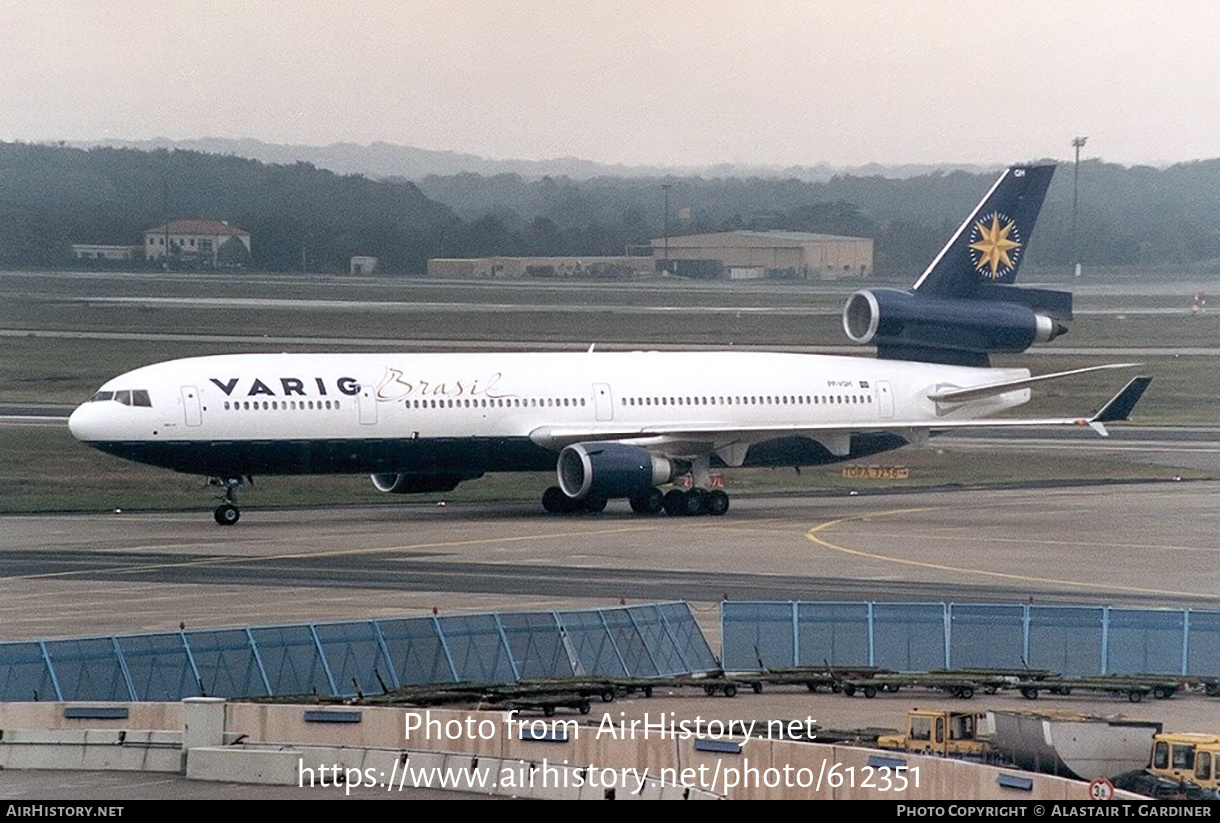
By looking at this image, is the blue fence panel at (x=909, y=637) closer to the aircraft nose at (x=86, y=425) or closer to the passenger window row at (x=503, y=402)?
the passenger window row at (x=503, y=402)

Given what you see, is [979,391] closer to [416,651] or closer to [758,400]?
[758,400]

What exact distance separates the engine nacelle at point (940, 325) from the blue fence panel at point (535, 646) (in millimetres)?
32624

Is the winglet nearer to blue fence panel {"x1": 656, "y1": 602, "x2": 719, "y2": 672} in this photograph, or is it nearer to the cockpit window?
blue fence panel {"x1": 656, "y1": 602, "x2": 719, "y2": 672}

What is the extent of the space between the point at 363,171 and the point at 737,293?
2899cm

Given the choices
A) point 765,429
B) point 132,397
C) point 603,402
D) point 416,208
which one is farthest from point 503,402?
point 416,208

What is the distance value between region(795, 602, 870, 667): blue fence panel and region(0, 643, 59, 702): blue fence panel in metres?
12.6

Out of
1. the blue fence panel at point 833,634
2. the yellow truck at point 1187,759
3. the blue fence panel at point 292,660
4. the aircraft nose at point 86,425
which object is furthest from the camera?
the aircraft nose at point 86,425

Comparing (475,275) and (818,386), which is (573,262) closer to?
(475,275)

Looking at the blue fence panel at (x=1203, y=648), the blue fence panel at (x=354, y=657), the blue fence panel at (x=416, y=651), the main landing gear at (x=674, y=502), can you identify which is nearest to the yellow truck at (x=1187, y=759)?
the blue fence panel at (x=1203, y=648)

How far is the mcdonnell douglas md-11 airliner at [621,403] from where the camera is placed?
171ft

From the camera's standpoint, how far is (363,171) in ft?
348

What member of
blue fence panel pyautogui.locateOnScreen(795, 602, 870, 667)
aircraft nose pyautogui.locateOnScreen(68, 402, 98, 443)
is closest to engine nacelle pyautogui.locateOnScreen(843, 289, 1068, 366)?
aircraft nose pyautogui.locateOnScreen(68, 402, 98, 443)

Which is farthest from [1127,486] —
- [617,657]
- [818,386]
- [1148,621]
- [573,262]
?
[573,262]

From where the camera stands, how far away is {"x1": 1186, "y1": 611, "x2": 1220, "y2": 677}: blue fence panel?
34.0 meters
